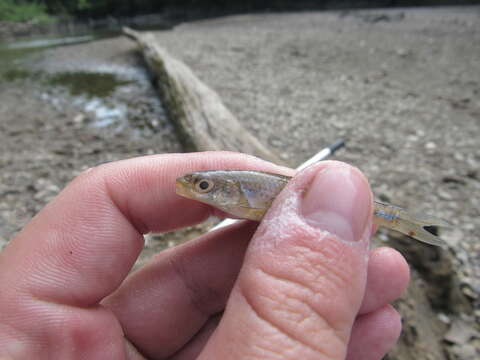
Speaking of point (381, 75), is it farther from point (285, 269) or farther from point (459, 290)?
point (285, 269)

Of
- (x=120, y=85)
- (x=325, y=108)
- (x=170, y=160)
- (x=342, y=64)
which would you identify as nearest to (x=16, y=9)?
(x=120, y=85)

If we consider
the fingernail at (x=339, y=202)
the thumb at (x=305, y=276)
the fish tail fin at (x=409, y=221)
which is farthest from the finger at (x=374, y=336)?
the fingernail at (x=339, y=202)

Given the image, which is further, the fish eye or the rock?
the rock

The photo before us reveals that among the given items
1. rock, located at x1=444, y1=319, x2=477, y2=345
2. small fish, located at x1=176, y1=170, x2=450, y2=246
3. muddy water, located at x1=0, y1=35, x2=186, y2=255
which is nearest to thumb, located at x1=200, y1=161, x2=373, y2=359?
small fish, located at x1=176, y1=170, x2=450, y2=246

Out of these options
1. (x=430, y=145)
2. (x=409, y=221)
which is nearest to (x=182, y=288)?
(x=409, y=221)

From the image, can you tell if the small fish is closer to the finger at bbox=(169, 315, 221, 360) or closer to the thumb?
the thumb

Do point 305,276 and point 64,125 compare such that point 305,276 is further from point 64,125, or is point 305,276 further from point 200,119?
point 64,125
